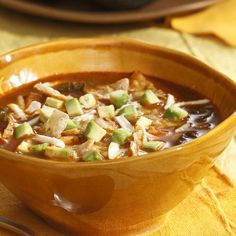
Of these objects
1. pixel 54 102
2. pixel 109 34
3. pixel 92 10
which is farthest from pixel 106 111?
pixel 92 10

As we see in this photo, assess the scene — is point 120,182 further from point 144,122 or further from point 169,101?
point 169,101

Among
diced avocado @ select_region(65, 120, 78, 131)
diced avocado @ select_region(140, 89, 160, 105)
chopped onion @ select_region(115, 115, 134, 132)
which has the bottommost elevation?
diced avocado @ select_region(65, 120, 78, 131)

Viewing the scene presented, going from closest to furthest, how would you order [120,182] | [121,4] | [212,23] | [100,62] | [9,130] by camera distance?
[120,182] → [9,130] → [100,62] → [121,4] → [212,23]

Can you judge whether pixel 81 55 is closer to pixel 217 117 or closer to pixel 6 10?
pixel 217 117

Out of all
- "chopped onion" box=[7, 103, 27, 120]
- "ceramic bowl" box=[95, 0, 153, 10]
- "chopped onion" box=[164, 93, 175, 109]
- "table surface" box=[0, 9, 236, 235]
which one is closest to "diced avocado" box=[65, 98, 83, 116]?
"chopped onion" box=[7, 103, 27, 120]


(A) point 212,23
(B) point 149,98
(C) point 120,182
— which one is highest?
(A) point 212,23

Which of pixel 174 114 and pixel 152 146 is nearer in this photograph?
pixel 152 146

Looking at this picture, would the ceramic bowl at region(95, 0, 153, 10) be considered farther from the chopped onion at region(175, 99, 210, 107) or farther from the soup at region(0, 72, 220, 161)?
the chopped onion at region(175, 99, 210, 107)

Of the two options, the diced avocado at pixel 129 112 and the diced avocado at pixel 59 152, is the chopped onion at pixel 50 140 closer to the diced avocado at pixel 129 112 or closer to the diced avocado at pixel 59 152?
the diced avocado at pixel 59 152

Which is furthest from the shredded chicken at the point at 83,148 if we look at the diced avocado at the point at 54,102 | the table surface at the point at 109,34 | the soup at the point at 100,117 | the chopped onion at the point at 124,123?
the table surface at the point at 109,34

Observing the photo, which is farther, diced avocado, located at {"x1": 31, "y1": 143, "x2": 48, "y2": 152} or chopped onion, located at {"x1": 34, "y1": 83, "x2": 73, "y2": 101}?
chopped onion, located at {"x1": 34, "y1": 83, "x2": 73, "y2": 101}
